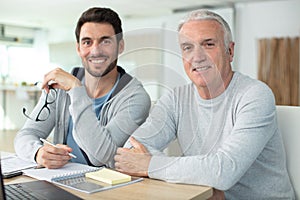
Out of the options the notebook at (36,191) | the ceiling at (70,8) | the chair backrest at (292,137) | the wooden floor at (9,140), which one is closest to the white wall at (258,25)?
the ceiling at (70,8)

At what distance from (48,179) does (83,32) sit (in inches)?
23.4

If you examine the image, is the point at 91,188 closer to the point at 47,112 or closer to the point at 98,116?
the point at 98,116

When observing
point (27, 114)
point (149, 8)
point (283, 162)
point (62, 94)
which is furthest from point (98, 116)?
point (149, 8)

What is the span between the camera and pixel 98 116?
1.30 m

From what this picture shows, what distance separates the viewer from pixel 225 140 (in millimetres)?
1052

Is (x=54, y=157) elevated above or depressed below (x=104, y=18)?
below

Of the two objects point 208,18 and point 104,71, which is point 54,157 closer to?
point 104,71

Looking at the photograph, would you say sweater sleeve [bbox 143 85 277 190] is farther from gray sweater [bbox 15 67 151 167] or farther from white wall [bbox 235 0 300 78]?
white wall [bbox 235 0 300 78]

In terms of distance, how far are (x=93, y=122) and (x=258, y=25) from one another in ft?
15.7

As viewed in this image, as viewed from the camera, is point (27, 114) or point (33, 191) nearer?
point (33, 191)

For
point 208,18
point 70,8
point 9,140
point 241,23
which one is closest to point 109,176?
point 208,18

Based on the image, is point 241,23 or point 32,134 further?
point 241,23

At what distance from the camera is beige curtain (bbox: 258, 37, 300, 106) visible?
4969mm

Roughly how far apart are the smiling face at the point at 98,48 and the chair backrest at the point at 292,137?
57 cm
